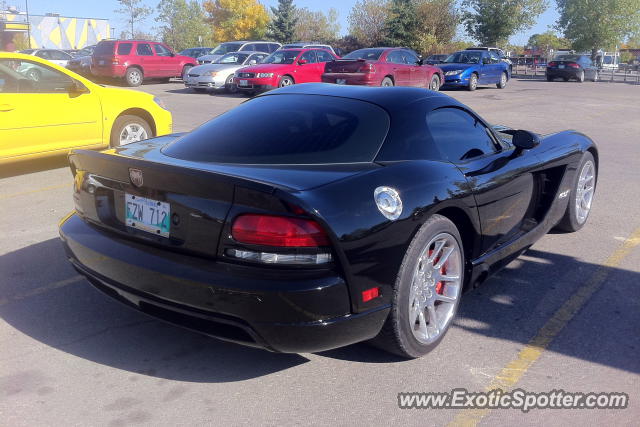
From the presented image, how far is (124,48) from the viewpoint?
22594 millimetres

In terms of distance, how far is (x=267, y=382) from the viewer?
120 inches

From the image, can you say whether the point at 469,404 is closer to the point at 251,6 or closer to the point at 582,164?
the point at 582,164

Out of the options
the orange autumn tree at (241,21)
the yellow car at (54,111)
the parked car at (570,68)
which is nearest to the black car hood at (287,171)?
the yellow car at (54,111)

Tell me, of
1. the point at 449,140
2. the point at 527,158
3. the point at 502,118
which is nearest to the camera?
the point at 449,140

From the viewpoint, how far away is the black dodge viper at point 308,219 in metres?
2.72

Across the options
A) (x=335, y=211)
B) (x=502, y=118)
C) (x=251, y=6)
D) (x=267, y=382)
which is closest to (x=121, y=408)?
(x=267, y=382)

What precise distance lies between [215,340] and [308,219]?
3.86 ft

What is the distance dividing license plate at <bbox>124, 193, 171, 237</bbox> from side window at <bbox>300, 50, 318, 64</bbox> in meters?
16.8

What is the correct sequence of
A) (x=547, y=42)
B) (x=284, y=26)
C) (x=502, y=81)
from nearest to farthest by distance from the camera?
(x=502, y=81) → (x=284, y=26) → (x=547, y=42)

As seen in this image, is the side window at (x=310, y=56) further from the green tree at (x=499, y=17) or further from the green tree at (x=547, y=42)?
the green tree at (x=547, y=42)

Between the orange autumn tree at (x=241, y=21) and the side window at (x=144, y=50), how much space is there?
46.3m

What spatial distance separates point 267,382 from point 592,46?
170 ft

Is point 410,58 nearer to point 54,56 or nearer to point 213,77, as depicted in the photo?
point 213,77

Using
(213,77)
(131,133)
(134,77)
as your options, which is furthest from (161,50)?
(131,133)
